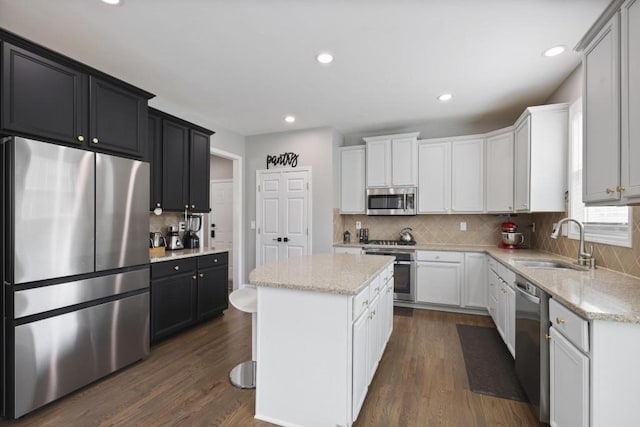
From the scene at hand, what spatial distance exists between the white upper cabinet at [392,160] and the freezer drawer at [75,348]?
3.38 meters

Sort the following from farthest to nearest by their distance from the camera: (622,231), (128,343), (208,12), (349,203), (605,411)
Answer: (349,203), (128,343), (622,231), (208,12), (605,411)

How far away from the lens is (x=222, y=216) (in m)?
6.34

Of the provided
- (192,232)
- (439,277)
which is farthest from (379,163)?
(192,232)

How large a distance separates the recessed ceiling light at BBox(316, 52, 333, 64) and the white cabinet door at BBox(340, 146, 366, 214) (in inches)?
84.3

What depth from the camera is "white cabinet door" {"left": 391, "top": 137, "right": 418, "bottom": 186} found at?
4.30 meters

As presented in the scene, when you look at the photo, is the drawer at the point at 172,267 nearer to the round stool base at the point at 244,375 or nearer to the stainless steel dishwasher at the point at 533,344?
the round stool base at the point at 244,375

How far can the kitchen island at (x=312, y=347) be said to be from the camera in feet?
5.41

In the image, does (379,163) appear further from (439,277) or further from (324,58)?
(324,58)

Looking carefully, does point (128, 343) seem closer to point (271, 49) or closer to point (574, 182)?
point (271, 49)

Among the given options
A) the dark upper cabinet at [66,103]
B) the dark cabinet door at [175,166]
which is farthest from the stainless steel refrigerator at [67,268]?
the dark cabinet door at [175,166]

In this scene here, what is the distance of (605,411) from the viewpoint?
1.25 metres

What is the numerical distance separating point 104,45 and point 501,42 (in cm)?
316

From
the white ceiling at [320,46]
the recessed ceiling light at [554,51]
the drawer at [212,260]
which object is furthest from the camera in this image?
the drawer at [212,260]

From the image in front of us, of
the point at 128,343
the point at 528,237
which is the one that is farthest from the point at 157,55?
the point at 528,237
